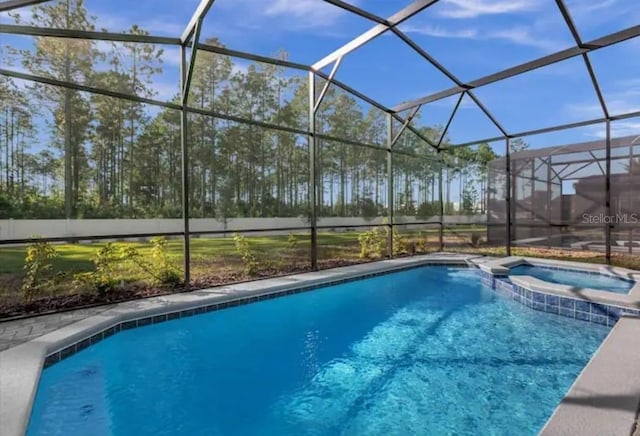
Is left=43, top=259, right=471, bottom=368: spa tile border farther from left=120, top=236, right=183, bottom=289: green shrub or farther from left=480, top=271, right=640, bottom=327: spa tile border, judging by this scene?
left=480, top=271, right=640, bottom=327: spa tile border

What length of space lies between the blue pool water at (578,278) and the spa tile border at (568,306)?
1612mm

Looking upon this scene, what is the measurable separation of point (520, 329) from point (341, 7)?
502cm

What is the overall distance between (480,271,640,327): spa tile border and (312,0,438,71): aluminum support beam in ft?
15.3

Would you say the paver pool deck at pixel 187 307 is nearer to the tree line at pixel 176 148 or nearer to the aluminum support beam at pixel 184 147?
the aluminum support beam at pixel 184 147

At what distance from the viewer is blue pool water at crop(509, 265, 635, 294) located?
21.1 feet

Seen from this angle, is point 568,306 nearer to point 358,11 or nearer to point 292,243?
point 358,11

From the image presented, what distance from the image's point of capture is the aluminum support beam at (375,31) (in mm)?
4895

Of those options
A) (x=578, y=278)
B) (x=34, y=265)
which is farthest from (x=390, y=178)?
(x=34, y=265)

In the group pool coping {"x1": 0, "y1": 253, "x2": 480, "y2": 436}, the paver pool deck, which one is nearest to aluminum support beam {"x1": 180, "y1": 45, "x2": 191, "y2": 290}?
pool coping {"x1": 0, "y1": 253, "x2": 480, "y2": 436}

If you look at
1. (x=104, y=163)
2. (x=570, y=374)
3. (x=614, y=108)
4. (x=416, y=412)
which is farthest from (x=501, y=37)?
(x=104, y=163)

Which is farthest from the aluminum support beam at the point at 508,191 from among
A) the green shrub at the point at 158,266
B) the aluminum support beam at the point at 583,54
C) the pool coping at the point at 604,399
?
the green shrub at the point at 158,266

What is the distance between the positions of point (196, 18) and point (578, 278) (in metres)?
8.44

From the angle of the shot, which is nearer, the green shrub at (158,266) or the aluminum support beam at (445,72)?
the green shrub at (158,266)

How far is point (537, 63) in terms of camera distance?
6250 mm
